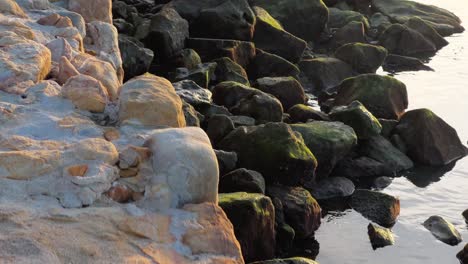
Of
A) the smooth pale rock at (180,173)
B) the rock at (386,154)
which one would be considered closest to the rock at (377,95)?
the rock at (386,154)

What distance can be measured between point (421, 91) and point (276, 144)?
930 centimetres

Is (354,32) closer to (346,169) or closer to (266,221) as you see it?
(346,169)

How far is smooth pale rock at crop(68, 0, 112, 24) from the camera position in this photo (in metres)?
8.67

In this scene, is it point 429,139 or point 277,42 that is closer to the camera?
point 429,139

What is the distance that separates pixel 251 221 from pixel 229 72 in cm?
799

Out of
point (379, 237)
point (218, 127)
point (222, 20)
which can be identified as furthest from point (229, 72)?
point (379, 237)

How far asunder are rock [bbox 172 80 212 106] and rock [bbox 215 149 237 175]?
2.68 m

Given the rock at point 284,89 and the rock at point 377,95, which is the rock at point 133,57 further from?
the rock at point 377,95

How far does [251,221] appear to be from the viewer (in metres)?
8.21

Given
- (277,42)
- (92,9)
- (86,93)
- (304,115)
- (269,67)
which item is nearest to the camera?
(86,93)

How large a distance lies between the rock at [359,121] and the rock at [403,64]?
791 cm

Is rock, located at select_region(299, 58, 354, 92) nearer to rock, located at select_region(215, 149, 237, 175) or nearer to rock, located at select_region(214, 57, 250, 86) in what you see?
rock, located at select_region(214, 57, 250, 86)

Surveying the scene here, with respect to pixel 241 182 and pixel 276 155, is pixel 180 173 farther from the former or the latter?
pixel 276 155

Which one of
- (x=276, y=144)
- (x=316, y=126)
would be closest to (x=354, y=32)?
(x=316, y=126)
